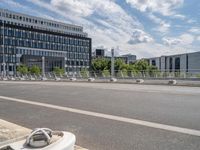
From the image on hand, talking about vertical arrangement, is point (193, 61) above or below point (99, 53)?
below

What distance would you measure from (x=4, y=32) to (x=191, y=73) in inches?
3368

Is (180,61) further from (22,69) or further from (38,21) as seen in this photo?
(22,69)

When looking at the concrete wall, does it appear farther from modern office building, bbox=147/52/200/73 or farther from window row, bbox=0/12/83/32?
window row, bbox=0/12/83/32

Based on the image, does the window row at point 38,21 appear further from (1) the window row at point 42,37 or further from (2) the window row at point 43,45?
(2) the window row at point 43,45

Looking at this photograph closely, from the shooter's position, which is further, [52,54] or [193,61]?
[52,54]

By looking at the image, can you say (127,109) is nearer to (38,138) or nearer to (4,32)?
(38,138)

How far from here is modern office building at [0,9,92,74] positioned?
11381cm

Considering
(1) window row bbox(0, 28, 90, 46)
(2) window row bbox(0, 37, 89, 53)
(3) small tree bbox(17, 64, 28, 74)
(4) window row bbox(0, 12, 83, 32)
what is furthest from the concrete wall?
(3) small tree bbox(17, 64, 28, 74)

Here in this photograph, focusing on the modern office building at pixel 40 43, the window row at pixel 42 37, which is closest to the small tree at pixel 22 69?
the modern office building at pixel 40 43

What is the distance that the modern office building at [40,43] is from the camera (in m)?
114

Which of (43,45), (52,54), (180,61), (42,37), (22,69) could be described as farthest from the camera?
(180,61)

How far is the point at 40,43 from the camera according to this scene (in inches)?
4909

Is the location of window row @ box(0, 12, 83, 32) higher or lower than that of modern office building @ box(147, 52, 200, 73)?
higher

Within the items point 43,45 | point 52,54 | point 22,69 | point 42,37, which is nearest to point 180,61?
point 52,54
